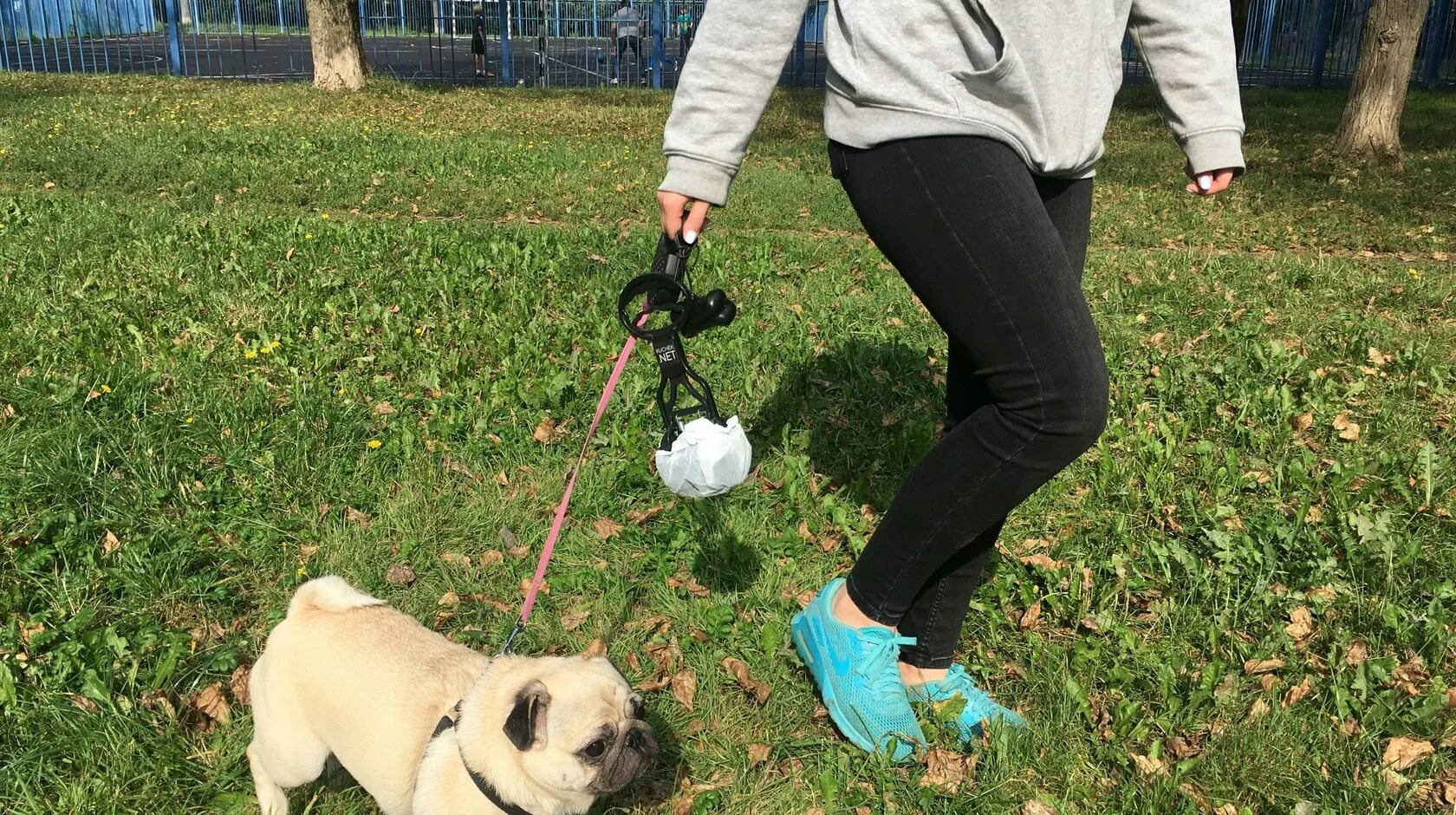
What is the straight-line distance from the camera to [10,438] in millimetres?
3756

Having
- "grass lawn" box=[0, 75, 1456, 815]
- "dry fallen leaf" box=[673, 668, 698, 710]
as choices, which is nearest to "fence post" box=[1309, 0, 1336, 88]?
"grass lawn" box=[0, 75, 1456, 815]

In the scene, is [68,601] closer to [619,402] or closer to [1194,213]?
[619,402]

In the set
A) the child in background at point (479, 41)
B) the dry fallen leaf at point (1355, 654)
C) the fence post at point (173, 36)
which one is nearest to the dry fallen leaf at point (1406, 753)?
the dry fallen leaf at point (1355, 654)

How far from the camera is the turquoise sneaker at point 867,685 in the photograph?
2637 mm

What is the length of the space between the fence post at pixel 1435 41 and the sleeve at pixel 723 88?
981 inches

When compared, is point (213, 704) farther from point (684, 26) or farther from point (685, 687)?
point (684, 26)

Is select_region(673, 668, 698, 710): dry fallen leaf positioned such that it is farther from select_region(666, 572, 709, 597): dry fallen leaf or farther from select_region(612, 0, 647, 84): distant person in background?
select_region(612, 0, 647, 84): distant person in background

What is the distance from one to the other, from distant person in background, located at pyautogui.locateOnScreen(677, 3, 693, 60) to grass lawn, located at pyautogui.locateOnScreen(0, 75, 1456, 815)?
1781 cm

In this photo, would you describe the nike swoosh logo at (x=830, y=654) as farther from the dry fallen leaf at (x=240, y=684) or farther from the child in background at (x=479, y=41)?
the child in background at (x=479, y=41)

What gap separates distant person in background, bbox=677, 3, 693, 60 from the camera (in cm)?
2378

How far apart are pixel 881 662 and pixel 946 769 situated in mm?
347

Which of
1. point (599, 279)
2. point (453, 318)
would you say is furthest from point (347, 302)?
point (599, 279)

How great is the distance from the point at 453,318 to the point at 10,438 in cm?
217

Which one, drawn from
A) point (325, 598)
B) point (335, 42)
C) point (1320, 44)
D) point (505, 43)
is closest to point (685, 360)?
point (325, 598)
